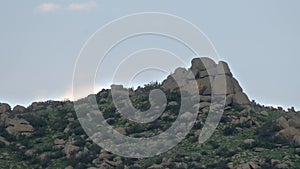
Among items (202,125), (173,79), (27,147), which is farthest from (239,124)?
(27,147)

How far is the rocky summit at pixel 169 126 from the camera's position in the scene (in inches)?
2997

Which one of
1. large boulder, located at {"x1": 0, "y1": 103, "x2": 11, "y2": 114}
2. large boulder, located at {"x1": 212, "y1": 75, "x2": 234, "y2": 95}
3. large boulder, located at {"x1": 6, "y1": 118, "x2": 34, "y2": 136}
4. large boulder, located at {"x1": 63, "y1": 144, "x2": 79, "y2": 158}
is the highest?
large boulder, located at {"x1": 0, "y1": 103, "x2": 11, "y2": 114}

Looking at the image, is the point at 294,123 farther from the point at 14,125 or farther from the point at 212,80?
the point at 14,125

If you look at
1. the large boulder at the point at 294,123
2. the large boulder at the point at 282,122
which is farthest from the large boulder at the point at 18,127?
the large boulder at the point at 294,123

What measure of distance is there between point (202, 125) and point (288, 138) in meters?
7.94

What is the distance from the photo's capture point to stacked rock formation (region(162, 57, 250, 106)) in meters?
87.4

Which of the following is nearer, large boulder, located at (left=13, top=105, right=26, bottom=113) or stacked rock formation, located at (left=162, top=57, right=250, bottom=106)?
stacked rock formation, located at (left=162, top=57, right=250, bottom=106)

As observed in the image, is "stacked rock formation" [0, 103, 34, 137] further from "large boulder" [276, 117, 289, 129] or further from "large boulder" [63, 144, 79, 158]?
"large boulder" [276, 117, 289, 129]

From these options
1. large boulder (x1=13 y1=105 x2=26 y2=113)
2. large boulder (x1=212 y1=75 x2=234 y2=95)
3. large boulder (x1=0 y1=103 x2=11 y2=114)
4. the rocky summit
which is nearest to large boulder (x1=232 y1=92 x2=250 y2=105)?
the rocky summit

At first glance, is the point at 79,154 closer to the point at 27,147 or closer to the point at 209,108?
the point at 27,147

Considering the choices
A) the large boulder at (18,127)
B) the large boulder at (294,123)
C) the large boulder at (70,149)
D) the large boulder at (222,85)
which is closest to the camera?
the large boulder at (70,149)

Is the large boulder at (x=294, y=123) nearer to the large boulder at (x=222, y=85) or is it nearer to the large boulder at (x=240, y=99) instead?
the large boulder at (x=240, y=99)

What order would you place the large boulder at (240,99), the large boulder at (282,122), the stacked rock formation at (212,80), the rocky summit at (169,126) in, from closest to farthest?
the rocky summit at (169,126) → the large boulder at (282,122) → the stacked rock formation at (212,80) → the large boulder at (240,99)

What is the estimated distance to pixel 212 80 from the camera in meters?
88.1
